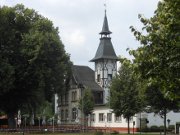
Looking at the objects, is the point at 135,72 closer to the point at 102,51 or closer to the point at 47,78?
the point at 47,78

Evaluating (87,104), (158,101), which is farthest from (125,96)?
(87,104)

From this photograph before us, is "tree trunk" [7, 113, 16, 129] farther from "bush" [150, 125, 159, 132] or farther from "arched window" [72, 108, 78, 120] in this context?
"arched window" [72, 108, 78, 120]

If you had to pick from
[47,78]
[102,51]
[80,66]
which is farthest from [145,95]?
[80,66]

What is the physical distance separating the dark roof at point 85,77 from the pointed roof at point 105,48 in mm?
3612

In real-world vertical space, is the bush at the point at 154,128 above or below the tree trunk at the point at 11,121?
below

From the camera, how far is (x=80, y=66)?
313 feet

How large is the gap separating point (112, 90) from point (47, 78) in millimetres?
11345

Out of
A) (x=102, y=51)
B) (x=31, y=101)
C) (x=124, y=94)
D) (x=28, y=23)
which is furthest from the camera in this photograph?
(x=102, y=51)

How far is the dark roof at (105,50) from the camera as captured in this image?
89.3 m

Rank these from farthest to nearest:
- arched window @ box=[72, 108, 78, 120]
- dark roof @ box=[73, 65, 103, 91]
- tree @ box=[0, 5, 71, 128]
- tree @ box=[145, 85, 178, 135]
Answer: dark roof @ box=[73, 65, 103, 91] < arched window @ box=[72, 108, 78, 120] < tree @ box=[0, 5, 71, 128] < tree @ box=[145, 85, 178, 135]

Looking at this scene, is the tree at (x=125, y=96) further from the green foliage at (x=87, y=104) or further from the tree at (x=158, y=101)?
the green foliage at (x=87, y=104)

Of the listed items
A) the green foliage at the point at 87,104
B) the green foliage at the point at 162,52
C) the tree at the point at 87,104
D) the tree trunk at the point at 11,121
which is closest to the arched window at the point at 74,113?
the tree at the point at 87,104

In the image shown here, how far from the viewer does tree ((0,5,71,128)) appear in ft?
187

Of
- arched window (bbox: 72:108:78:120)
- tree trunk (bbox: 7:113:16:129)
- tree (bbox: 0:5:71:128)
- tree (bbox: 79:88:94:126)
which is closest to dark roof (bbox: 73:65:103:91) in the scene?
arched window (bbox: 72:108:78:120)
